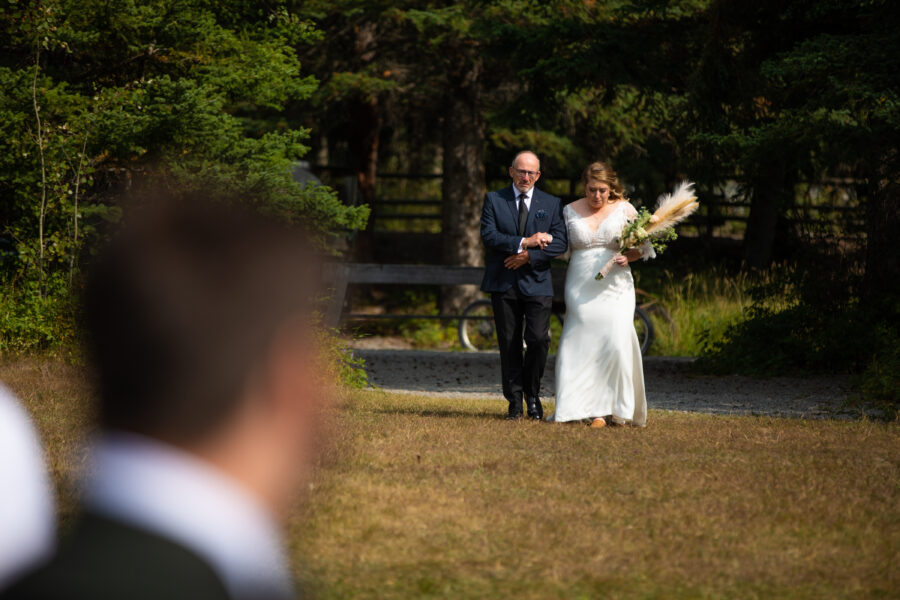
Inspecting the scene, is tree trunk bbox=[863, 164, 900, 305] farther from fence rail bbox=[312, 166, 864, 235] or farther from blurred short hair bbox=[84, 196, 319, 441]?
blurred short hair bbox=[84, 196, 319, 441]

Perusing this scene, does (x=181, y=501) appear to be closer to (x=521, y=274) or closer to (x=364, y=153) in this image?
(x=521, y=274)

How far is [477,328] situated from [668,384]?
6393mm

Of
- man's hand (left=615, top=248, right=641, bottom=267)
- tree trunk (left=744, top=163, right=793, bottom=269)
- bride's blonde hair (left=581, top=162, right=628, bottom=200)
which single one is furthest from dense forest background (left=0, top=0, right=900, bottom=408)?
tree trunk (left=744, top=163, right=793, bottom=269)

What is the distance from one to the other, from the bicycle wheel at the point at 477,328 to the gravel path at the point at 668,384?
58.3 inches

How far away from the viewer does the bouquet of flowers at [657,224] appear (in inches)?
343

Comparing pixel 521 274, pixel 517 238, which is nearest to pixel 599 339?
pixel 521 274

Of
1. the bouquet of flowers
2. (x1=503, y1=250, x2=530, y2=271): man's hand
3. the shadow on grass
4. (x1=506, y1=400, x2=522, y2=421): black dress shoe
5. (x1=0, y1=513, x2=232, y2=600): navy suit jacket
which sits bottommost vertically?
the shadow on grass

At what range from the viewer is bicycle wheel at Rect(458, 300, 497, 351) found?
1711 cm

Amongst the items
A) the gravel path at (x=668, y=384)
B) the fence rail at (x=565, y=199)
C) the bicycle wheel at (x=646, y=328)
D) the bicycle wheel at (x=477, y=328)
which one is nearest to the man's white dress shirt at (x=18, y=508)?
the gravel path at (x=668, y=384)

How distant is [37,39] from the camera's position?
12.8 meters

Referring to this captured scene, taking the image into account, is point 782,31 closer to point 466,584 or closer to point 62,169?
point 62,169

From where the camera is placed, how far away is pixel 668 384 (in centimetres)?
1266

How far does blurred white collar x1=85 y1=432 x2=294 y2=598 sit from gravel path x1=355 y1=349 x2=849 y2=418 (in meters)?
7.36

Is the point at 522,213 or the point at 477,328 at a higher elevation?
the point at 522,213
